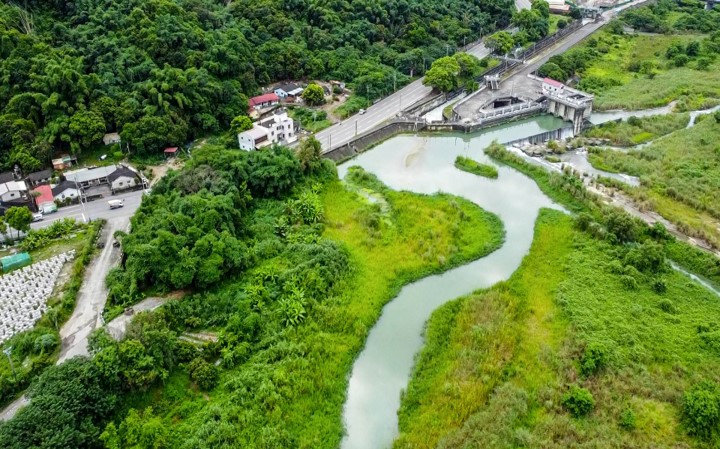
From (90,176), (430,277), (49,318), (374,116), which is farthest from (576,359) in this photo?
(90,176)

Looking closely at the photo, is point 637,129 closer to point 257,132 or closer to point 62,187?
point 257,132

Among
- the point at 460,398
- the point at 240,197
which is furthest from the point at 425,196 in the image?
the point at 460,398

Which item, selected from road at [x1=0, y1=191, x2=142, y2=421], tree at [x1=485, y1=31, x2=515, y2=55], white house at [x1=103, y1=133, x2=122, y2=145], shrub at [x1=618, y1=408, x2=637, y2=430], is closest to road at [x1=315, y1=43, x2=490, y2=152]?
tree at [x1=485, y1=31, x2=515, y2=55]

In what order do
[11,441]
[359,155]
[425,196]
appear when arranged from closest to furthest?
[11,441] → [425,196] → [359,155]

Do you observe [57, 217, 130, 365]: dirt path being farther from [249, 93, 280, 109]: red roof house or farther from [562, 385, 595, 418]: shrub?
[562, 385, 595, 418]: shrub

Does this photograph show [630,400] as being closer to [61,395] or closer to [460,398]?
[460,398]
